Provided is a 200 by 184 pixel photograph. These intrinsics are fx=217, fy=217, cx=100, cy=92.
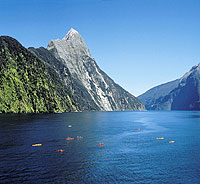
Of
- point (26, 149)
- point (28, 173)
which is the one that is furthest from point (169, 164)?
point (26, 149)

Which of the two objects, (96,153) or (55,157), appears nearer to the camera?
(55,157)

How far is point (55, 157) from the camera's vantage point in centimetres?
4059

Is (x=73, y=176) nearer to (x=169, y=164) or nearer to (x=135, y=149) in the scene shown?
(x=169, y=164)

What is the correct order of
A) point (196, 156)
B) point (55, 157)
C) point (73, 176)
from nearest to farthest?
point (73, 176) → point (55, 157) → point (196, 156)

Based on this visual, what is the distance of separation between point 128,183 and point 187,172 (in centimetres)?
1091

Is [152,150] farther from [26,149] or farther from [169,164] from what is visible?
[26,149]

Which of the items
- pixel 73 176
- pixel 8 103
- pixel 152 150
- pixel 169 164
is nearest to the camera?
pixel 73 176

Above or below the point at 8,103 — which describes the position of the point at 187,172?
below

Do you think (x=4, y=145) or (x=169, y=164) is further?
(x=4, y=145)

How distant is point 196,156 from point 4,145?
4197cm

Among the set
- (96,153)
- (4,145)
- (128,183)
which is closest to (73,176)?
(128,183)

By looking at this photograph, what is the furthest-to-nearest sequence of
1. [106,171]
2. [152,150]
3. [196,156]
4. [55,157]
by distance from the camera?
1. [152,150]
2. [196,156]
3. [55,157]
4. [106,171]

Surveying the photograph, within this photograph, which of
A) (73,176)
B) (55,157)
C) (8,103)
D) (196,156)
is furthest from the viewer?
(8,103)

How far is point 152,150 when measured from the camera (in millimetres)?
49250
